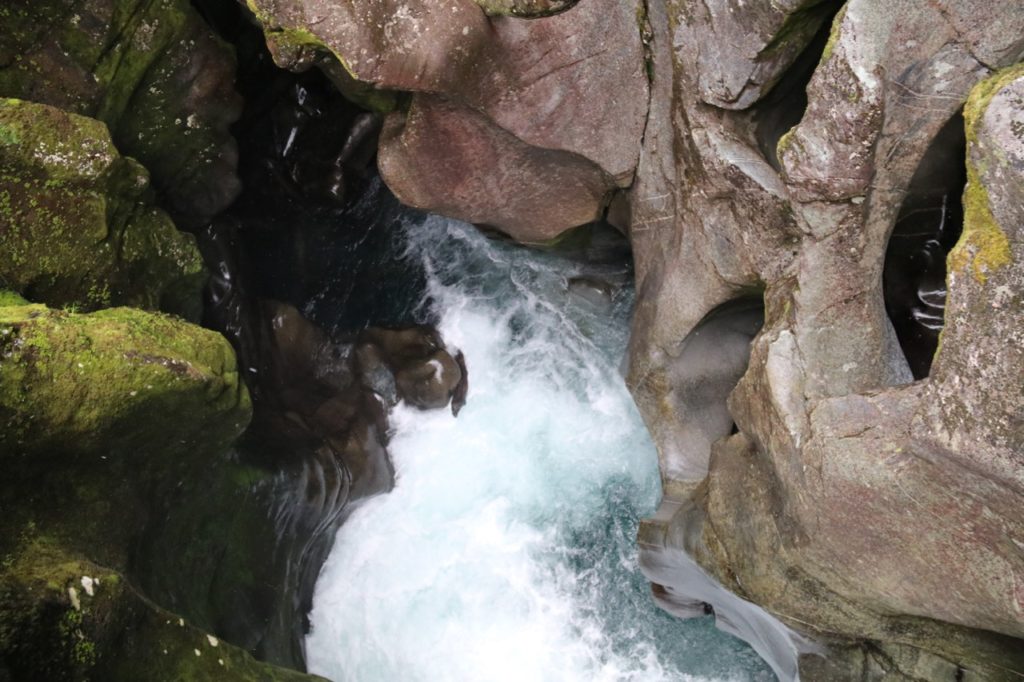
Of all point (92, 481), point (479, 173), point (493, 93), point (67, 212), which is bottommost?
point (92, 481)

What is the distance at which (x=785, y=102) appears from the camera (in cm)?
706

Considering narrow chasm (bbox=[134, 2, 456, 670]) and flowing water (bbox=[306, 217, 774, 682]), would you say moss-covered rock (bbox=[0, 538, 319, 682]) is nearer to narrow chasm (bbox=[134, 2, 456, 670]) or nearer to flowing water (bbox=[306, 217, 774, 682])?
narrow chasm (bbox=[134, 2, 456, 670])

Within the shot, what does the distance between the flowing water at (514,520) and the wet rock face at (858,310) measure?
46.5 inches

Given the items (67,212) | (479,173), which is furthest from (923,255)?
(67,212)

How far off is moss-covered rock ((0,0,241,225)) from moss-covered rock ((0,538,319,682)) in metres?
3.48

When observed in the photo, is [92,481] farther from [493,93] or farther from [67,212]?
[493,93]

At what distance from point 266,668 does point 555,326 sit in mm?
5096

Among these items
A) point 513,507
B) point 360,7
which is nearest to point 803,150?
point 360,7

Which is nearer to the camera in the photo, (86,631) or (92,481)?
(86,631)

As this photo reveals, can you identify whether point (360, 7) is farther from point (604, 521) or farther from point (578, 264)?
point (604, 521)

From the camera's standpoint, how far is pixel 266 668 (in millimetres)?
6340

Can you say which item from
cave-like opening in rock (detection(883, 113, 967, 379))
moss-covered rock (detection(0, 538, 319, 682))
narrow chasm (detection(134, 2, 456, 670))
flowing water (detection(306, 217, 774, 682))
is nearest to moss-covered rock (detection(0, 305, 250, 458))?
moss-covered rock (detection(0, 538, 319, 682))

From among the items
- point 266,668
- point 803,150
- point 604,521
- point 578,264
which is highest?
point 803,150

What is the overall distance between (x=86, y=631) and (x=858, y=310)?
5.68 metres
